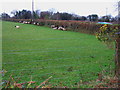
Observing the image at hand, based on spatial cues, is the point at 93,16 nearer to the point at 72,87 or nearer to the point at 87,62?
the point at 87,62

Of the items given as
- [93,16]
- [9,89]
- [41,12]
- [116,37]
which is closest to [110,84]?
[116,37]

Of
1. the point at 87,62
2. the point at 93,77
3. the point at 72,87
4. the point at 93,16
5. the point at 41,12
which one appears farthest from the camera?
the point at 41,12

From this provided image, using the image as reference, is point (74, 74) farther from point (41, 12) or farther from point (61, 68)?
point (41, 12)

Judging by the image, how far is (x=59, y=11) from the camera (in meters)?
19.1

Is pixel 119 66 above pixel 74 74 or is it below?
above

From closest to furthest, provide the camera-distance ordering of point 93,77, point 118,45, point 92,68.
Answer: point 118,45, point 93,77, point 92,68

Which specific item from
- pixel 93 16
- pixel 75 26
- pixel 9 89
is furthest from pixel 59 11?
pixel 9 89

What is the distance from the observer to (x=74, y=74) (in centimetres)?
368

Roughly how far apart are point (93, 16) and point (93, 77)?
51.5ft

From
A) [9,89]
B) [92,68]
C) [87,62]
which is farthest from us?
[87,62]

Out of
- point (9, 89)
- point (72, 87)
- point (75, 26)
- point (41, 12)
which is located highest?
point (41, 12)

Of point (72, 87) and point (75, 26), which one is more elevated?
point (75, 26)

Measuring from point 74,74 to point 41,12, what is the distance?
21.4m

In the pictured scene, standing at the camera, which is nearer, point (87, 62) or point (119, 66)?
point (119, 66)
